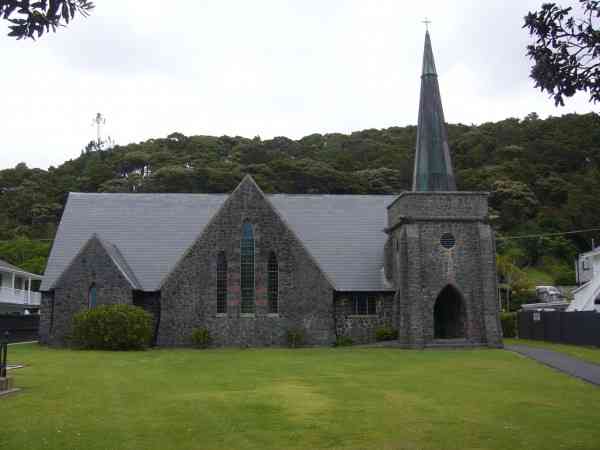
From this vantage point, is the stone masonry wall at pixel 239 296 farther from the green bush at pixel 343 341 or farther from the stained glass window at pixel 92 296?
the stained glass window at pixel 92 296

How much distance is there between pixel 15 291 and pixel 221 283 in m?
28.1

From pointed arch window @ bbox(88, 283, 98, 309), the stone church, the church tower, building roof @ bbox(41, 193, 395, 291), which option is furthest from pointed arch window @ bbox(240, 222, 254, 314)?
the church tower

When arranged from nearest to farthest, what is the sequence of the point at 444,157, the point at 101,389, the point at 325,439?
the point at 325,439 < the point at 101,389 < the point at 444,157

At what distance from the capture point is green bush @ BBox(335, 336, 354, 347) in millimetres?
34438

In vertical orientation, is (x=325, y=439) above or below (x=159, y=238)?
below

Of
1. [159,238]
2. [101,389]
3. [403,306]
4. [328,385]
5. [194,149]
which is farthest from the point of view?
[194,149]

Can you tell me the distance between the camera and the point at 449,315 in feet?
118

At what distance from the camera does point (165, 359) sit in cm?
2664

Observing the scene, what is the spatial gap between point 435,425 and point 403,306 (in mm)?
20359

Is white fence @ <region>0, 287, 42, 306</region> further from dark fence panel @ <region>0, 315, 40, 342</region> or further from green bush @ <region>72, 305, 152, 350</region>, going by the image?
green bush @ <region>72, 305, 152, 350</region>

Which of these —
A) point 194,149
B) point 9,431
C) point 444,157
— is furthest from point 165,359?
point 194,149

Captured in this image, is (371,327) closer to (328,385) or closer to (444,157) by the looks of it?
(444,157)

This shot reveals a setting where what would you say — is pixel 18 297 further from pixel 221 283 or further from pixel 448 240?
pixel 448 240

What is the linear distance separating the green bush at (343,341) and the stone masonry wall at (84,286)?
10471 millimetres
